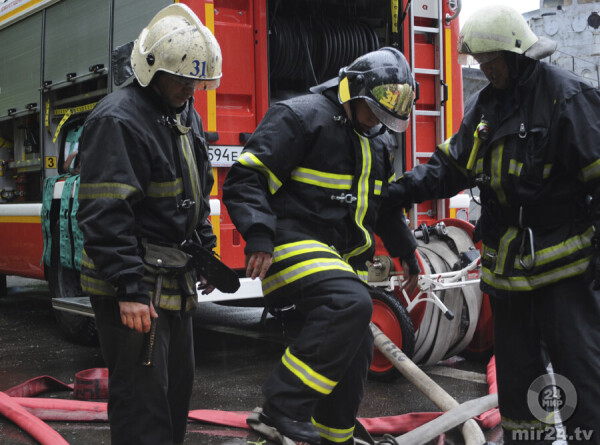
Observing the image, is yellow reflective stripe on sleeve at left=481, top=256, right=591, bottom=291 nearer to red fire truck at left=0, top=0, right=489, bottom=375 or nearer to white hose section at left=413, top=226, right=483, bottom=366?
red fire truck at left=0, top=0, right=489, bottom=375

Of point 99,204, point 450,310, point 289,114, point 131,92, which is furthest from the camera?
point 450,310

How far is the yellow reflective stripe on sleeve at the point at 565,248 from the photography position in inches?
115

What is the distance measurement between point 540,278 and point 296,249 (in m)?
0.97

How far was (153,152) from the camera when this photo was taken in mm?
2766

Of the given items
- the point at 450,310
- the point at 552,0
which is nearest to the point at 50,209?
the point at 450,310

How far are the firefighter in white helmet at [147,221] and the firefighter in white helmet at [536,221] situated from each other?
1172 millimetres

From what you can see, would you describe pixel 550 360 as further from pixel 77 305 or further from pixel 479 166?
pixel 77 305

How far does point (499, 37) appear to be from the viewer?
3.04 m

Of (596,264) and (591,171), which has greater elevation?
(591,171)

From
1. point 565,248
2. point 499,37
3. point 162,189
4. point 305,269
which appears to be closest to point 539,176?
point 565,248

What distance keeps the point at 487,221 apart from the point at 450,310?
6.56 ft

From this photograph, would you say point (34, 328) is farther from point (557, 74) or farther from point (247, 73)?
point (557, 74)

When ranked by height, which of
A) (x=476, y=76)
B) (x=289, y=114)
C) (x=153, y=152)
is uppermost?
(x=476, y=76)

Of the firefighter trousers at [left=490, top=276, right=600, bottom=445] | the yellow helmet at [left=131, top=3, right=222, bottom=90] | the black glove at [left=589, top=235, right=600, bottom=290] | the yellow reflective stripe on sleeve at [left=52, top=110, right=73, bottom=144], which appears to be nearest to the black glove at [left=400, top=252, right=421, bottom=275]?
the firefighter trousers at [left=490, top=276, right=600, bottom=445]
